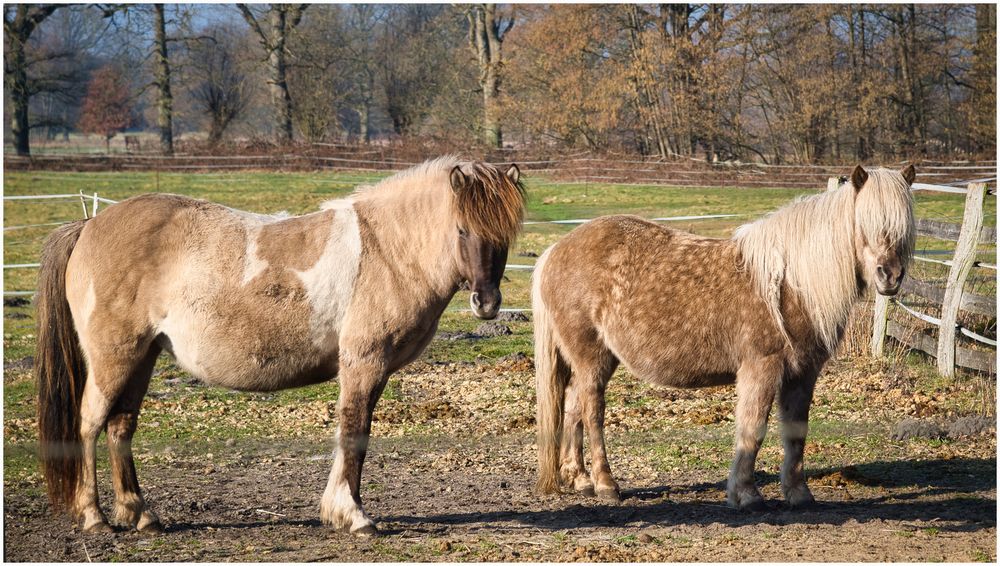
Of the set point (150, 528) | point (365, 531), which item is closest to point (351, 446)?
point (365, 531)

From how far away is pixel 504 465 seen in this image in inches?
231

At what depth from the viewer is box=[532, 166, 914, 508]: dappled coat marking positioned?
187 inches

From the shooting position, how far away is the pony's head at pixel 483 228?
4266 mm

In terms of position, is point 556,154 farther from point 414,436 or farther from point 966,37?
point 414,436

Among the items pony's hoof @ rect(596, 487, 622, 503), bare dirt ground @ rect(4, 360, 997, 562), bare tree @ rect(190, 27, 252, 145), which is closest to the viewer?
bare dirt ground @ rect(4, 360, 997, 562)

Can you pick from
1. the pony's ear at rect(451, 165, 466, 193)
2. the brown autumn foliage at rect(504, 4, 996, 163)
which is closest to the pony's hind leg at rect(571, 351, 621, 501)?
the pony's ear at rect(451, 165, 466, 193)

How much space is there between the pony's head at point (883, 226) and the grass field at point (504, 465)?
1266 mm

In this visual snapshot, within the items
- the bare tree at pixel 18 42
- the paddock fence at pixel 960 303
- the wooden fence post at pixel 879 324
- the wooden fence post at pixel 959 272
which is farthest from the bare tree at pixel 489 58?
the wooden fence post at pixel 959 272

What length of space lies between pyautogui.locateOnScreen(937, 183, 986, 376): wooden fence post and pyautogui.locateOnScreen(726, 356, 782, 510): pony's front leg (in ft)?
12.9

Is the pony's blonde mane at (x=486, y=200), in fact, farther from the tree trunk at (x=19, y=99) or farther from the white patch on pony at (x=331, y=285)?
the tree trunk at (x=19, y=99)

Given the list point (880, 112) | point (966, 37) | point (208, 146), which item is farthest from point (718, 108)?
point (208, 146)

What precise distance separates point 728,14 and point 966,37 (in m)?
7.10

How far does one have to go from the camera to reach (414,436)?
6555 mm

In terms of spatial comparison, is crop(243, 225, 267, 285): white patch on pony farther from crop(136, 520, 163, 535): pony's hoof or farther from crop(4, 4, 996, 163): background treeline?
crop(4, 4, 996, 163): background treeline
